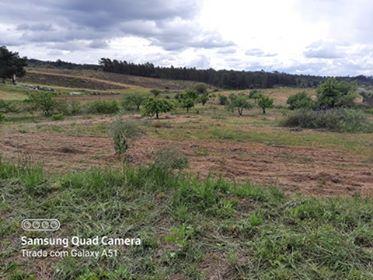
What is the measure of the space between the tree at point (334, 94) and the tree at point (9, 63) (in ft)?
127

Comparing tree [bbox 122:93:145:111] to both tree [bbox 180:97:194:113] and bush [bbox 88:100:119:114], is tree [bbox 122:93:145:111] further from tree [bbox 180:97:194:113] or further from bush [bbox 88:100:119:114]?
tree [bbox 180:97:194:113]

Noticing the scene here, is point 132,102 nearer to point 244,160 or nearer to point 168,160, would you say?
point 244,160

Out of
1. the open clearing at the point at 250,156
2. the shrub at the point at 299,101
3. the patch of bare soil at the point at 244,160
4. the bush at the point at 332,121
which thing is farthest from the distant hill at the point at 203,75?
the patch of bare soil at the point at 244,160

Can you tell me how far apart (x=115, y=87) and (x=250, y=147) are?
6165cm

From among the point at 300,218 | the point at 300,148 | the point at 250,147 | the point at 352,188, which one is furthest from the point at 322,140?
the point at 300,218

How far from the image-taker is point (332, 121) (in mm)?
26188

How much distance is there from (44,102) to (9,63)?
995 inches

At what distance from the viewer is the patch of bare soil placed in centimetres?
928

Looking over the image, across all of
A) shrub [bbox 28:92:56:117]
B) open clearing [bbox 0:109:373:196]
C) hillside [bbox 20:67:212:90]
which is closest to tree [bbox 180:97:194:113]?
shrub [bbox 28:92:56:117]

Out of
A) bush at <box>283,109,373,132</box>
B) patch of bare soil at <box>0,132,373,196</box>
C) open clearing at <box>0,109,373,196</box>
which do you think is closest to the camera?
patch of bare soil at <box>0,132,373,196</box>

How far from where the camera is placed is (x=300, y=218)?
4.09 meters

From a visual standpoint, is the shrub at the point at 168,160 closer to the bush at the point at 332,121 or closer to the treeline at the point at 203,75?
the bush at the point at 332,121

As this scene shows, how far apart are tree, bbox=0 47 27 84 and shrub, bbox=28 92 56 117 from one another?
23529 mm

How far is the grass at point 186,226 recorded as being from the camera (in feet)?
11.0
